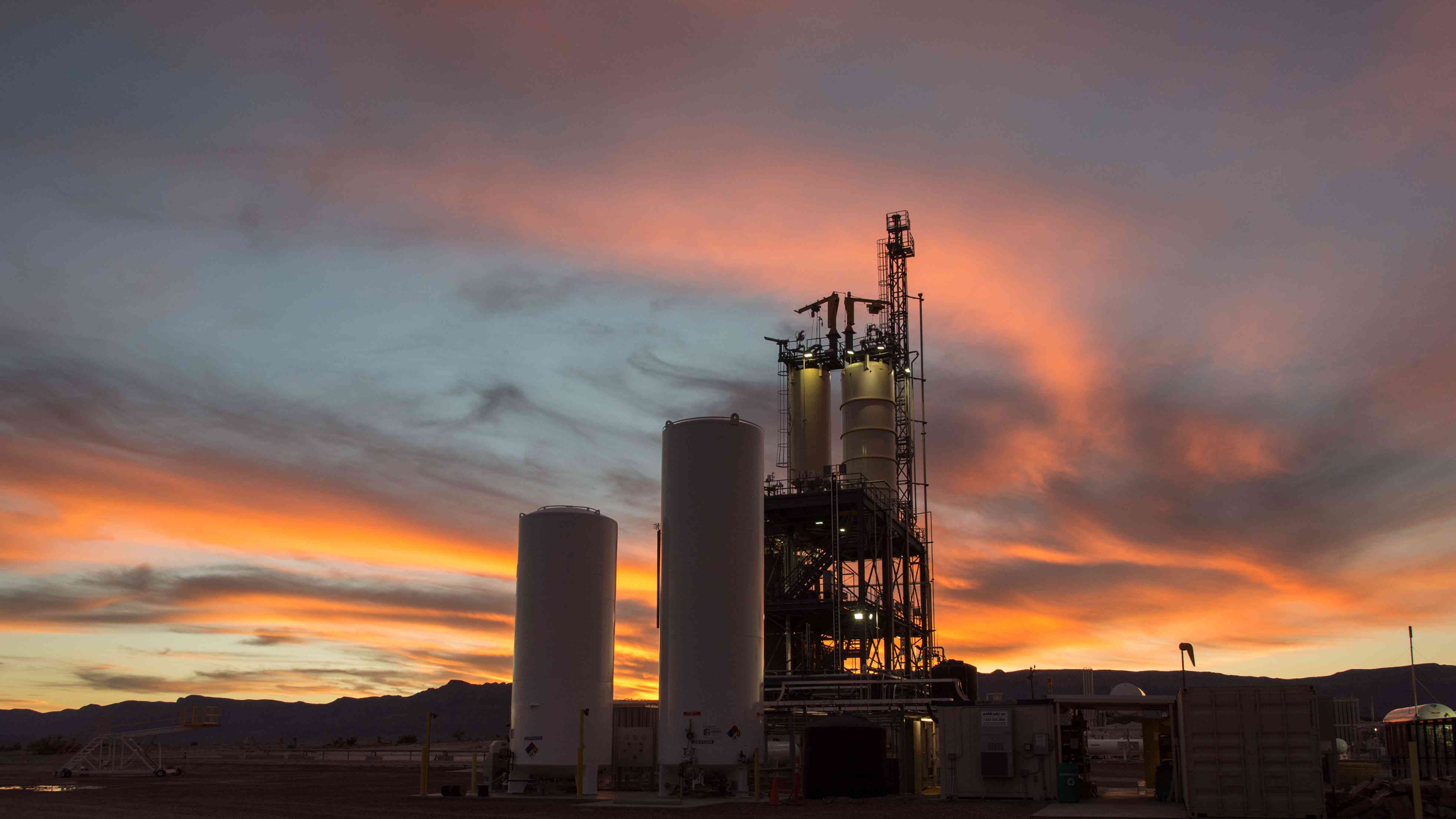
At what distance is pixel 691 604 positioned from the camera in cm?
3684

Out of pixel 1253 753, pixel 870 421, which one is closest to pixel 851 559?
pixel 870 421

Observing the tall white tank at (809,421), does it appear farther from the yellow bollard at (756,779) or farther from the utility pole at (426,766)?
the utility pole at (426,766)

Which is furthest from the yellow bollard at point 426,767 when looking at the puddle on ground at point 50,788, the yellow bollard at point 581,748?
the puddle on ground at point 50,788

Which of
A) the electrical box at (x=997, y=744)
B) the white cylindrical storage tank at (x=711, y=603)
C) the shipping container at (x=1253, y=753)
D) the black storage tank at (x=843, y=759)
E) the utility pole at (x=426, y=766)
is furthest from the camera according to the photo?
the utility pole at (x=426, y=766)

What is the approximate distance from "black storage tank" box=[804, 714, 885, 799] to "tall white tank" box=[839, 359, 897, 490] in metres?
21.6

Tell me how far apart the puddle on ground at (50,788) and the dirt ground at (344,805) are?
241 millimetres

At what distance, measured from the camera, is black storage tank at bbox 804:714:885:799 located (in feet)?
114

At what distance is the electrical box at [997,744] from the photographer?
34344 mm

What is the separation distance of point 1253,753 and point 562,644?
21.7 m

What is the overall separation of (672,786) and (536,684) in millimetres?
5920

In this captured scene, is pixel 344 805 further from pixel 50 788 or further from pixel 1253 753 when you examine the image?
pixel 1253 753

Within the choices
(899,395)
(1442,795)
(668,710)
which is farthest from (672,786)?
(899,395)

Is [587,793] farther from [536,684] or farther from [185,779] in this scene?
[185,779]

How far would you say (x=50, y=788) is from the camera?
1534 inches
